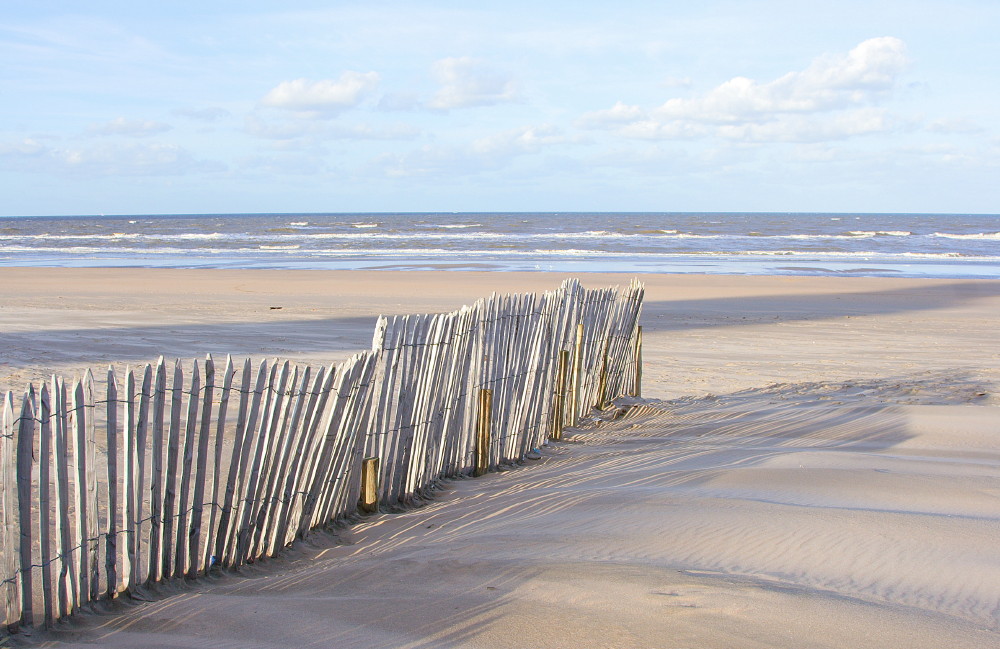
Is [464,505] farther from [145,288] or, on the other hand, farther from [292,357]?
[145,288]

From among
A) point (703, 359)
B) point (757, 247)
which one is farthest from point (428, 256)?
point (703, 359)

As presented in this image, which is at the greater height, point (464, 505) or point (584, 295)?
point (584, 295)

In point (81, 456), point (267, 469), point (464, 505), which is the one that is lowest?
point (464, 505)

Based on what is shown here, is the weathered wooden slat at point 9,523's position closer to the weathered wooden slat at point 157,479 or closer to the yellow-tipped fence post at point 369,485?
the weathered wooden slat at point 157,479

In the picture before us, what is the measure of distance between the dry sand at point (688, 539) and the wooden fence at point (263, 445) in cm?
16

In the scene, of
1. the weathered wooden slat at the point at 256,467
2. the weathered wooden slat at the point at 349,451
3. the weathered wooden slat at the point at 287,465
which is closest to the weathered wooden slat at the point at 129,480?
the weathered wooden slat at the point at 256,467

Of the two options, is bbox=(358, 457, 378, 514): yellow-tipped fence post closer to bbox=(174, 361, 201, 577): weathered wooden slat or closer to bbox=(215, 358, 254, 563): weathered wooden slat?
bbox=(215, 358, 254, 563): weathered wooden slat

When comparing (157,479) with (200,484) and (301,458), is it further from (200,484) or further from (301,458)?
(301,458)

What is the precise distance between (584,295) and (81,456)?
4524 millimetres

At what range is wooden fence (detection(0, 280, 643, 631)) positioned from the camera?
114 inches

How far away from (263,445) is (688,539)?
188 cm

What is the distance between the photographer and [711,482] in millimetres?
4934

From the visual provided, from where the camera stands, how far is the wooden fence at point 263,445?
289 centimetres

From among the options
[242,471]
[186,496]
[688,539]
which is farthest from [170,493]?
[688,539]
